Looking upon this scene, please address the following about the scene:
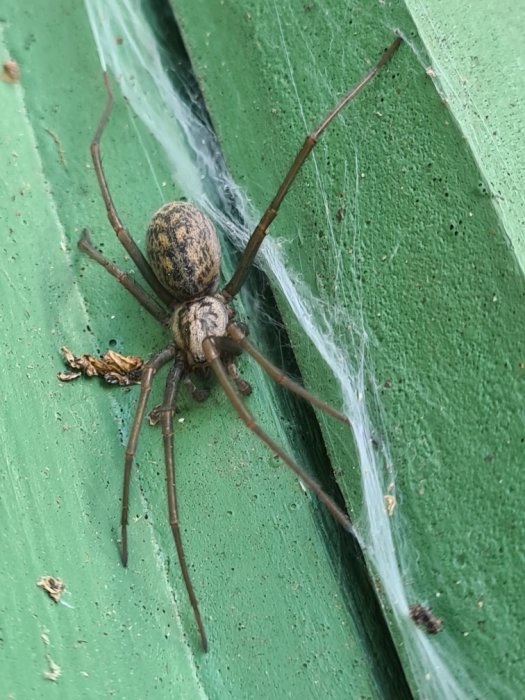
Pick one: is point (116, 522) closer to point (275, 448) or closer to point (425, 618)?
point (275, 448)

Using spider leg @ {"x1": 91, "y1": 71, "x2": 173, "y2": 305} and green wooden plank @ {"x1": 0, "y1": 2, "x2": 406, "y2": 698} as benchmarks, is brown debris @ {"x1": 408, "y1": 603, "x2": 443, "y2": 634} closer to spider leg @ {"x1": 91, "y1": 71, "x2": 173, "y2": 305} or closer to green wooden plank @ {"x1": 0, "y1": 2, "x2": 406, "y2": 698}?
green wooden plank @ {"x1": 0, "y1": 2, "x2": 406, "y2": 698}

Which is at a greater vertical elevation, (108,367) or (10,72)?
(10,72)

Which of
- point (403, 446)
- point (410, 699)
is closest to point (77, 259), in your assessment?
point (403, 446)

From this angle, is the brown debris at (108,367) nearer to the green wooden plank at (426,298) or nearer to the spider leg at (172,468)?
the spider leg at (172,468)

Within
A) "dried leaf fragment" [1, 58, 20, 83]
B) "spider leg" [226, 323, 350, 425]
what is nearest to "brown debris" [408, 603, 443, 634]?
"spider leg" [226, 323, 350, 425]

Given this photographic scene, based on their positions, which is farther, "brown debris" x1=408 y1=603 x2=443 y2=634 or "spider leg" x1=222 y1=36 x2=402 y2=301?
"spider leg" x1=222 y1=36 x2=402 y2=301

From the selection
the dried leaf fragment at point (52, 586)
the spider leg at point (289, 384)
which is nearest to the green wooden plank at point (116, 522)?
the dried leaf fragment at point (52, 586)

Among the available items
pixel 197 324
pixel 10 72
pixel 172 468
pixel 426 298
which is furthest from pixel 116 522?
pixel 10 72
